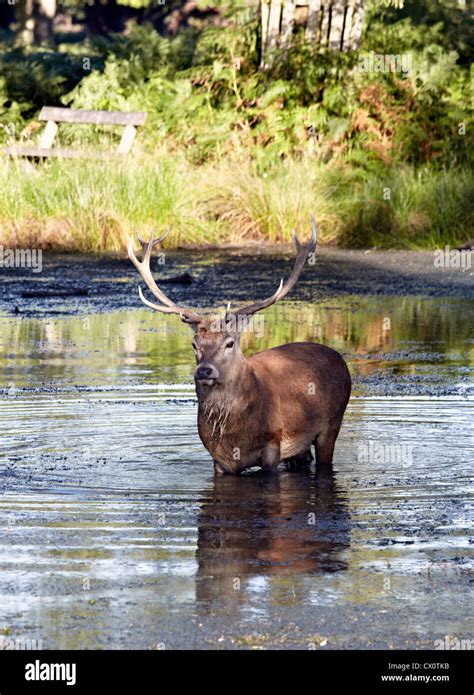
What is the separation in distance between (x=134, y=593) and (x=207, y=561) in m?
0.69

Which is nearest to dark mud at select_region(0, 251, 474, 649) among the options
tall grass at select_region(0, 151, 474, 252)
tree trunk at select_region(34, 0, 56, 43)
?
tall grass at select_region(0, 151, 474, 252)

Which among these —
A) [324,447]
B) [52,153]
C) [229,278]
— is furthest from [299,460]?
[52,153]

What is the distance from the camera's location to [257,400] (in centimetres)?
945

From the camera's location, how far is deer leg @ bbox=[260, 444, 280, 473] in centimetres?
943

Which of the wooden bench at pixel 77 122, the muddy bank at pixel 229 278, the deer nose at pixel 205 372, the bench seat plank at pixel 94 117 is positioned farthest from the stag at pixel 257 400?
the bench seat plank at pixel 94 117

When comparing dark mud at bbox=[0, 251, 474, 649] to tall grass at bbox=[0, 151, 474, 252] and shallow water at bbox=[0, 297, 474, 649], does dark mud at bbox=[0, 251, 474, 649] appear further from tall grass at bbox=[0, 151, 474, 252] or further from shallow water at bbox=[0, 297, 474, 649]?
tall grass at bbox=[0, 151, 474, 252]

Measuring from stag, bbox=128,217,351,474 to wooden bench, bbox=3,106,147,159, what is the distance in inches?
681

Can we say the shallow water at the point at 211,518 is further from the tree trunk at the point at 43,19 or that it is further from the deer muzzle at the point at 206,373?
the tree trunk at the point at 43,19

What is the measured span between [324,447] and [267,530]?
2140mm

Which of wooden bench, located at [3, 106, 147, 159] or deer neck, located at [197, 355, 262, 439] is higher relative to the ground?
deer neck, located at [197, 355, 262, 439]

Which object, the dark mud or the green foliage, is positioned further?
the green foliage

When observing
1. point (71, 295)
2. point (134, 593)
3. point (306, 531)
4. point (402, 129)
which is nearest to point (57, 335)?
point (71, 295)

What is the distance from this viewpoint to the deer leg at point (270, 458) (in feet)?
30.9
